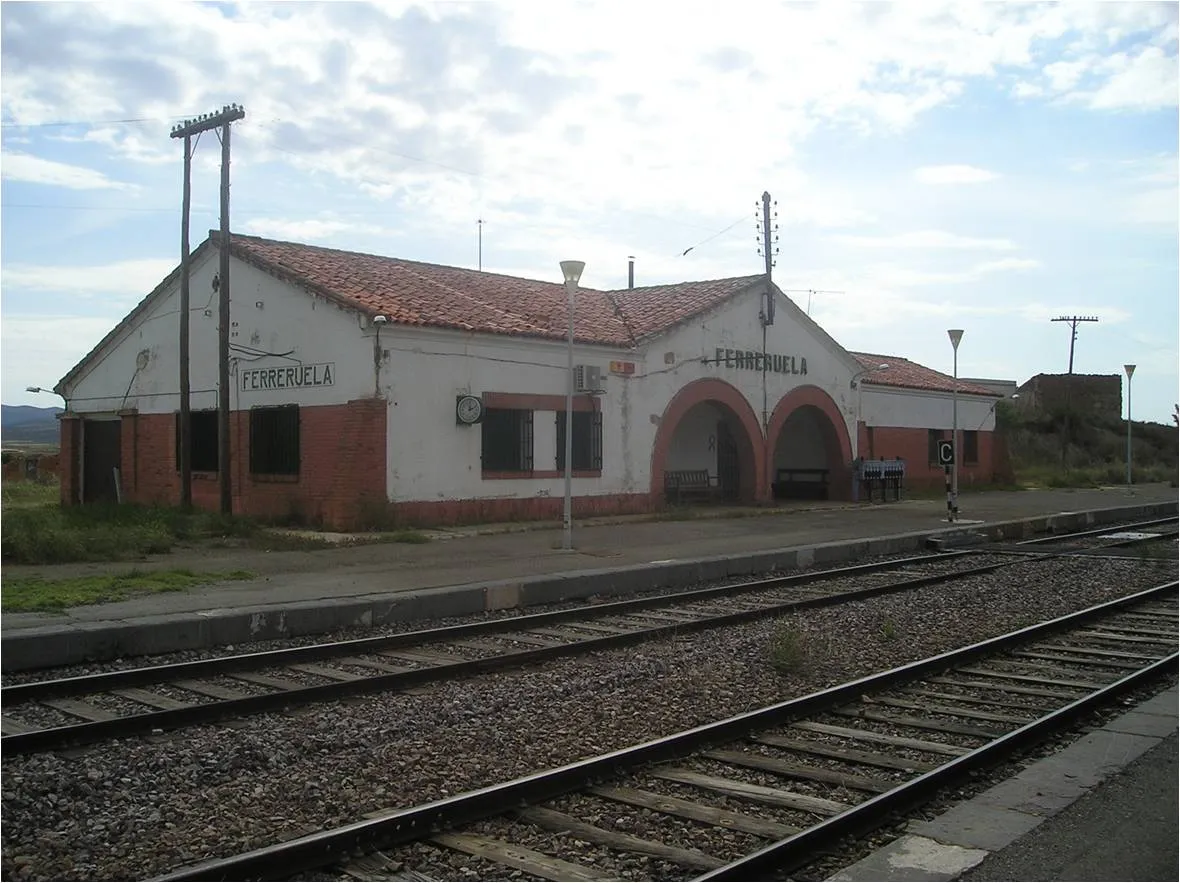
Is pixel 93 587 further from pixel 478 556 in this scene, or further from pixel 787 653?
pixel 787 653

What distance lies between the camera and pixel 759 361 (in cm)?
2567

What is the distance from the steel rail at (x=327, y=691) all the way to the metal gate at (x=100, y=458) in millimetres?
17467

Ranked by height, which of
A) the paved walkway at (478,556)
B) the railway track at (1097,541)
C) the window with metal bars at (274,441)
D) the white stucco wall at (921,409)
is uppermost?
the white stucco wall at (921,409)

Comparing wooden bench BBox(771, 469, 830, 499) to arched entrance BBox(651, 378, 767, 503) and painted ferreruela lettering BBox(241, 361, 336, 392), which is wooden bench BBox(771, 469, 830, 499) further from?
painted ferreruela lettering BBox(241, 361, 336, 392)

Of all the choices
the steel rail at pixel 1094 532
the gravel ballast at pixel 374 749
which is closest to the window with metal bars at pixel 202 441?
the gravel ballast at pixel 374 749

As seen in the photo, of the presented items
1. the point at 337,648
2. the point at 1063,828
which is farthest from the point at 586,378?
the point at 1063,828

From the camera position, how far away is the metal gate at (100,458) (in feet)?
81.3

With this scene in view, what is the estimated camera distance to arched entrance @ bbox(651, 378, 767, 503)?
917 inches

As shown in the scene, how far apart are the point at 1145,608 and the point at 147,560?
12.1 m

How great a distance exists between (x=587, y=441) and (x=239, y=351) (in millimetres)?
6877

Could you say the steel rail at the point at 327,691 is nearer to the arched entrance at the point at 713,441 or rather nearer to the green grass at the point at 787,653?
the green grass at the point at 787,653

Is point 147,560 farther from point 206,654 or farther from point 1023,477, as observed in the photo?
point 1023,477

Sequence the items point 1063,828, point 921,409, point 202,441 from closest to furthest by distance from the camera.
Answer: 1. point 1063,828
2. point 202,441
3. point 921,409

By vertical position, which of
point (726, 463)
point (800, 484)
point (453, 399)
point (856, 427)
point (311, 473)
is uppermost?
point (453, 399)
